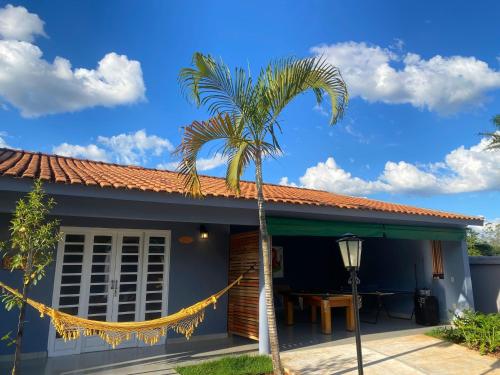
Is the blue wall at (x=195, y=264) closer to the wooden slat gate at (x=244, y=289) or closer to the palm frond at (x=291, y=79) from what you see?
the wooden slat gate at (x=244, y=289)

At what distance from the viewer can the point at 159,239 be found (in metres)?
7.46

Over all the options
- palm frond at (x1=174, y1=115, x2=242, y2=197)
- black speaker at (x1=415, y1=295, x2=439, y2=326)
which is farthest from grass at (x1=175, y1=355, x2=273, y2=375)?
black speaker at (x1=415, y1=295, x2=439, y2=326)

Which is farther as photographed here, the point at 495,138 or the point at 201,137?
the point at 495,138

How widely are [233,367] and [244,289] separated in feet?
6.81

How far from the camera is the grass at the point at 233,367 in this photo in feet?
17.4

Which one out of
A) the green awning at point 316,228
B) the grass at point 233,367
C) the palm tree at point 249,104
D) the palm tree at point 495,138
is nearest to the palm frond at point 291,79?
the palm tree at point 249,104

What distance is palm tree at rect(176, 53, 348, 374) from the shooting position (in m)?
4.83

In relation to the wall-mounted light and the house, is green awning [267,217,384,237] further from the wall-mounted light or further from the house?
the wall-mounted light

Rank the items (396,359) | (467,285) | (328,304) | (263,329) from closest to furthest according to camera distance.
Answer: (396,359) → (263,329) → (328,304) → (467,285)

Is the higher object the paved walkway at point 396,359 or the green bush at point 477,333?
the green bush at point 477,333

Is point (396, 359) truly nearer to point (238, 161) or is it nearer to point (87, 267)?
point (238, 161)

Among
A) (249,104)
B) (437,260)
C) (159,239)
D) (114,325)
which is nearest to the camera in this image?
(249,104)

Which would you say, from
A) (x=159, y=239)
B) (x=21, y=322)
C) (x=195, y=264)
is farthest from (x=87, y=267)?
(x=21, y=322)

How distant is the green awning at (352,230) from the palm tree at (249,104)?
5.38ft
